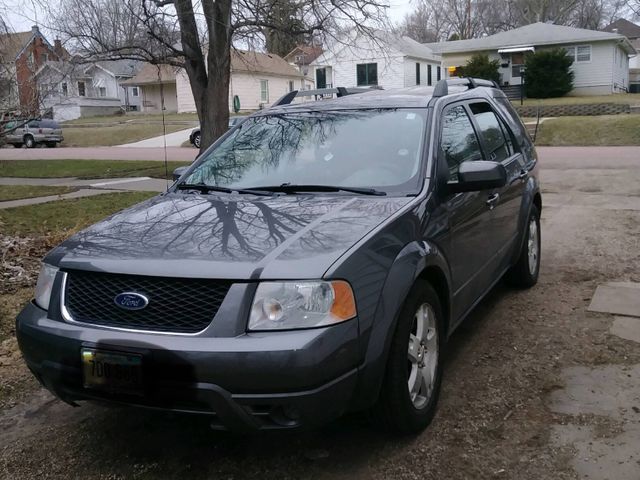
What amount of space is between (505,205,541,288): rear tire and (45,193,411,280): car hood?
2.57 m

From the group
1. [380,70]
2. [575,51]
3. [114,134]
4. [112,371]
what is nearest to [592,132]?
[575,51]

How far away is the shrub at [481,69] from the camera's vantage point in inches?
1438

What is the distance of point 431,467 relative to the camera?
3129mm

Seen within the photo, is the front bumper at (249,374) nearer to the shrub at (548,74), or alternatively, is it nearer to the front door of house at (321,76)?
the shrub at (548,74)

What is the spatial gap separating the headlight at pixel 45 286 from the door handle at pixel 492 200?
2.78m

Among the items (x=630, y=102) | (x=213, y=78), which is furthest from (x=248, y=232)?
(x=630, y=102)

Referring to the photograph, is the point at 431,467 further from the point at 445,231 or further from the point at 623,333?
the point at 623,333

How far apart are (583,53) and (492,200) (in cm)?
3870

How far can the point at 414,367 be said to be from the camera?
11.1ft

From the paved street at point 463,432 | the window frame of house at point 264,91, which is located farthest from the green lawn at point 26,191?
the window frame of house at point 264,91

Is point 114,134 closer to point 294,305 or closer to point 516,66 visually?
point 516,66

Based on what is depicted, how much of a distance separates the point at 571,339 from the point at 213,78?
484 inches

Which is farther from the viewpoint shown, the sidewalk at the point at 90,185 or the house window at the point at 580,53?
the house window at the point at 580,53

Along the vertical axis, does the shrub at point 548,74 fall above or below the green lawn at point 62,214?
above
